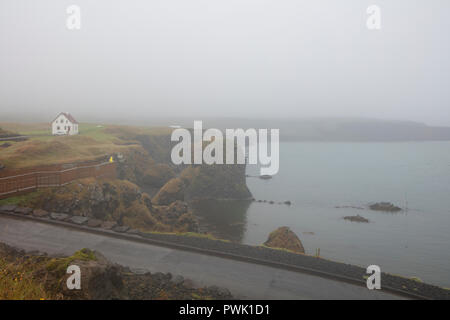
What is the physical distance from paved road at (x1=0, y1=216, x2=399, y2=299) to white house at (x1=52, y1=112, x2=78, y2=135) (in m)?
35.9

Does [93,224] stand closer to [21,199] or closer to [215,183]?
[21,199]

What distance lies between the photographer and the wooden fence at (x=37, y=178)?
2013 centimetres

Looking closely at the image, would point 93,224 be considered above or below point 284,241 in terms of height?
above

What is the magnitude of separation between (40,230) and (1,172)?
928cm

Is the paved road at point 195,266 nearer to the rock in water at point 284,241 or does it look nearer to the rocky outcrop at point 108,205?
the rocky outcrop at point 108,205

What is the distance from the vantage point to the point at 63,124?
161 ft

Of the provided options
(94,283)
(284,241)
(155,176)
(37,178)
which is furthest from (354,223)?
(94,283)

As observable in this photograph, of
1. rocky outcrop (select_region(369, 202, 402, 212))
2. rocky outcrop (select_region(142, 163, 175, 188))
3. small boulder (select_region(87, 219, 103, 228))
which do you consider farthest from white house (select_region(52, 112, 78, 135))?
rocky outcrop (select_region(369, 202, 402, 212))

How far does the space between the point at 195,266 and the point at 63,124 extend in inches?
1785

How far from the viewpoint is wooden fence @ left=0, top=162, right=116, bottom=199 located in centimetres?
2013

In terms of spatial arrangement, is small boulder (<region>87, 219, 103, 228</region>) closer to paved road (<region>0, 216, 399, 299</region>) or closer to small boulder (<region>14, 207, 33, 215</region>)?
paved road (<region>0, 216, 399, 299</region>)

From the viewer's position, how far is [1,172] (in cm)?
2141

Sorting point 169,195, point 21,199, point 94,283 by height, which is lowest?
point 169,195
